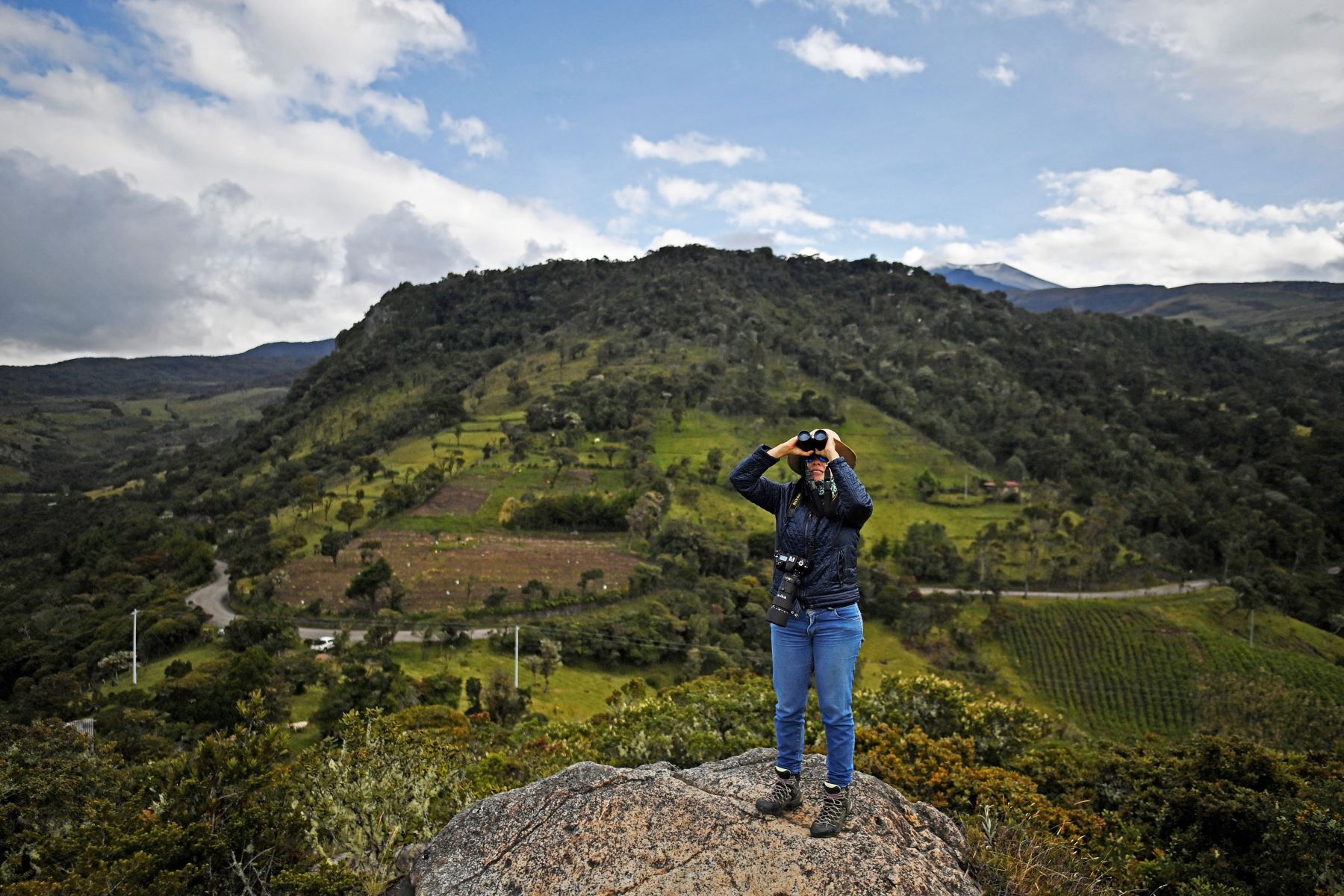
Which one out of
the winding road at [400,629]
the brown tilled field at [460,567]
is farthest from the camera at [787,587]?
the brown tilled field at [460,567]

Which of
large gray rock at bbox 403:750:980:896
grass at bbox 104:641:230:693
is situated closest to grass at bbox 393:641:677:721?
grass at bbox 104:641:230:693

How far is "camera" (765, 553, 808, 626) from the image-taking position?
5.65 m

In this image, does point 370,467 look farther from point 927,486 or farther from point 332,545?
point 927,486

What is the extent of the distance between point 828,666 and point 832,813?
4.00 feet

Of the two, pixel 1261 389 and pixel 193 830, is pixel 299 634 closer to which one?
pixel 193 830

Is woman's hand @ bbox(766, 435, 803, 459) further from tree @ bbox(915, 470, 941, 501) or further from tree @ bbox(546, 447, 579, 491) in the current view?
tree @ bbox(915, 470, 941, 501)

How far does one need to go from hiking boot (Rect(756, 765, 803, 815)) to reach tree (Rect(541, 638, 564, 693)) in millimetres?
35640

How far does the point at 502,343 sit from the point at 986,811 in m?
169

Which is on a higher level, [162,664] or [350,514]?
[350,514]

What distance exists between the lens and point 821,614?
567 centimetres

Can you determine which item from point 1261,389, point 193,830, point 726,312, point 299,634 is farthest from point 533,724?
point 1261,389

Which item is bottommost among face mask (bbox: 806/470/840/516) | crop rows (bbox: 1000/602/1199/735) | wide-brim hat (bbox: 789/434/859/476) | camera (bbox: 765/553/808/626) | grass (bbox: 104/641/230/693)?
crop rows (bbox: 1000/602/1199/735)

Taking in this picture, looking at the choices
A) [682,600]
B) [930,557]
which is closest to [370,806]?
[682,600]

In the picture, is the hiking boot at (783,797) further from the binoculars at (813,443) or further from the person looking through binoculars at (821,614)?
the binoculars at (813,443)
